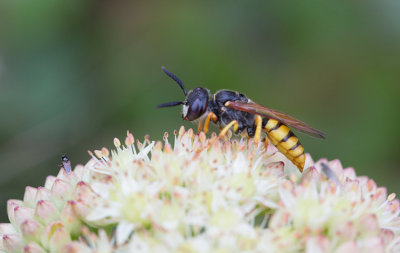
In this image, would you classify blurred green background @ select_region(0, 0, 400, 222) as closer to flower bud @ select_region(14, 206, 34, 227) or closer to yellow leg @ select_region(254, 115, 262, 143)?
yellow leg @ select_region(254, 115, 262, 143)

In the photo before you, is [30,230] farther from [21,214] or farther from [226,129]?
[226,129]

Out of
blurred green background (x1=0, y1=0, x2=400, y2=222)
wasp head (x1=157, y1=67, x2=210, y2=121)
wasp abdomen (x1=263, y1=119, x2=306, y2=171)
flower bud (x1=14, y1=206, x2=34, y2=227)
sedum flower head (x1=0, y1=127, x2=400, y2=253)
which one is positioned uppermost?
blurred green background (x1=0, y1=0, x2=400, y2=222)

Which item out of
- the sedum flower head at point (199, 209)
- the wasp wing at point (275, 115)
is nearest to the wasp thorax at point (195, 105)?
the wasp wing at point (275, 115)

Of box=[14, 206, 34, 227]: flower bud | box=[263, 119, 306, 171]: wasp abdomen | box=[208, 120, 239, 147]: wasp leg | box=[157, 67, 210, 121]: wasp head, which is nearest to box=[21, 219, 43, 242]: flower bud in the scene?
box=[14, 206, 34, 227]: flower bud

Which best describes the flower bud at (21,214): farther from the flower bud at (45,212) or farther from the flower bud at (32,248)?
the flower bud at (32,248)

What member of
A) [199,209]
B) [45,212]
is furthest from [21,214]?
[199,209]
